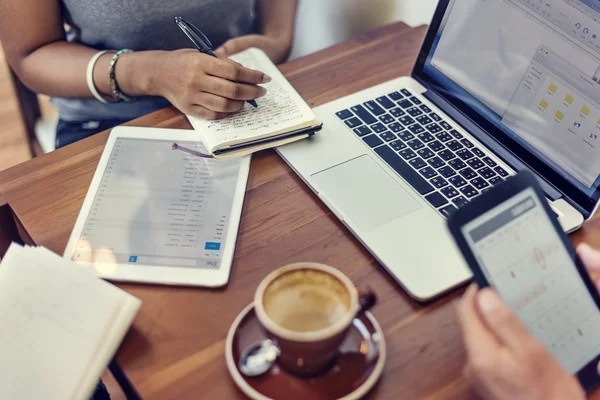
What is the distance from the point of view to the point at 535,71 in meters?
0.72

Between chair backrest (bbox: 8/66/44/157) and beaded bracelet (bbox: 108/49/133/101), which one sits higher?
beaded bracelet (bbox: 108/49/133/101)

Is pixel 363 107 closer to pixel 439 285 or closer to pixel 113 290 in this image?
pixel 439 285

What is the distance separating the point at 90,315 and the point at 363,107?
503mm

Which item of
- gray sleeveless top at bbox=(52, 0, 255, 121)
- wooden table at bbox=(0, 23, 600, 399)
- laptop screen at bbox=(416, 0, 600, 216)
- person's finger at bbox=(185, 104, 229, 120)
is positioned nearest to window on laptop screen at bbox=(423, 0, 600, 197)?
laptop screen at bbox=(416, 0, 600, 216)

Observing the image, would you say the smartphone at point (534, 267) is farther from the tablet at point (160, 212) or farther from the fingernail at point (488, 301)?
the tablet at point (160, 212)

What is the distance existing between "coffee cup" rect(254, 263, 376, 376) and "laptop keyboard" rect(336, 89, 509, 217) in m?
0.23

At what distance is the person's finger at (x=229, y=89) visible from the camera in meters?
0.81

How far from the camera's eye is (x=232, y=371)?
21.7 inches

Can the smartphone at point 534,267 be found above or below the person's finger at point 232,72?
above

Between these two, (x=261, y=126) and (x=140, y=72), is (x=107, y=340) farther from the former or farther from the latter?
(x=140, y=72)

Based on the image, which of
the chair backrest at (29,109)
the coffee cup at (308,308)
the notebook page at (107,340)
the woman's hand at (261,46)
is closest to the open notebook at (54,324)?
the notebook page at (107,340)

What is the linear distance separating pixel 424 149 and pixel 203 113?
325 mm

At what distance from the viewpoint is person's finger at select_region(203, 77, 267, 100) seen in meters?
0.81

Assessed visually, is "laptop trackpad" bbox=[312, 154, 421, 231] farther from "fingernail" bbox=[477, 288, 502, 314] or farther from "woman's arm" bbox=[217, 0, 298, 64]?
"woman's arm" bbox=[217, 0, 298, 64]
